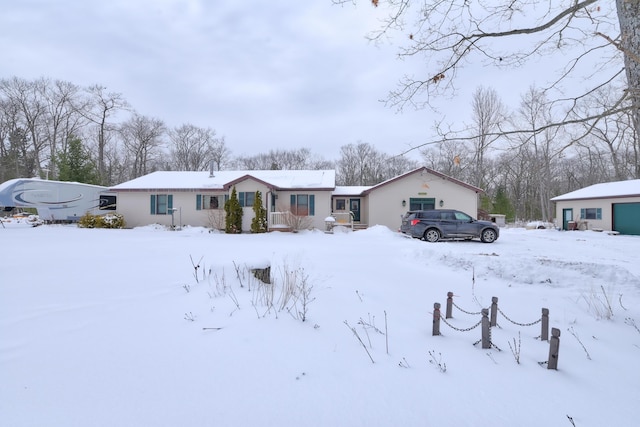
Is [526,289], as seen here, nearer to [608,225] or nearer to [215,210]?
[215,210]

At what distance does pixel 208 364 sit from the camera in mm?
3041

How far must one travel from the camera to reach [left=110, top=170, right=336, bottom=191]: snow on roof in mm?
20688

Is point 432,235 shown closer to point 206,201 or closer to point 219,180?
point 206,201

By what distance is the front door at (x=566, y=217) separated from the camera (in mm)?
24047

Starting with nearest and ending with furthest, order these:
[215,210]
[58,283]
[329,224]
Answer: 1. [58,283]
2. [329,224]
3. [215,210]

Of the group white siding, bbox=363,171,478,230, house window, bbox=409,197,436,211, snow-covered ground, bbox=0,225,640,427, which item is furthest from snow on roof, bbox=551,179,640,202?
snow-covered ground, bbox=0,225,640,427

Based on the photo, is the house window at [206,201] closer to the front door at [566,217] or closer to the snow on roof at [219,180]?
the snow on roof at [219,180]

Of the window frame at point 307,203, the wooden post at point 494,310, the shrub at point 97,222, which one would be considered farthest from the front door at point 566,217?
the shrub at point 97,222

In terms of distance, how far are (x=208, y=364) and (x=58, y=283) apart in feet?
13.3

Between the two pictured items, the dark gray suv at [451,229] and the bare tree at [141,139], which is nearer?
the dark gray suv at [451,229]

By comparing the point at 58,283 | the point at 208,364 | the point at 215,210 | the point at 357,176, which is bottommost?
the point at 208,364

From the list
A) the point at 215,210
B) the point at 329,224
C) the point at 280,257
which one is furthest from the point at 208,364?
the point at 215,210

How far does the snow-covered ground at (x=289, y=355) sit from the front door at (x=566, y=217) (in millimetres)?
22427

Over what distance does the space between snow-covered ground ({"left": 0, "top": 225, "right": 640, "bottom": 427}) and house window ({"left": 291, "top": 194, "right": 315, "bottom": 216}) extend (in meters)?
14.4
